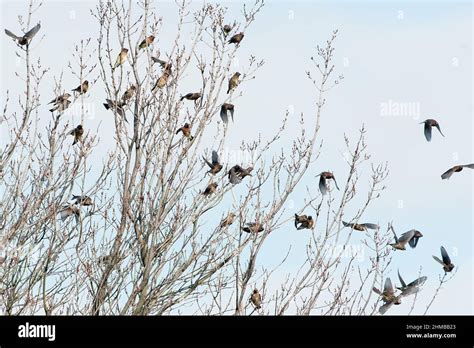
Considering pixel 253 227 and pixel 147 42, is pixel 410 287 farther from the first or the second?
pixel 147 42

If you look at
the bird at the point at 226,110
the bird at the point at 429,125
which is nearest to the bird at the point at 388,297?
the bird at the point at 429,125

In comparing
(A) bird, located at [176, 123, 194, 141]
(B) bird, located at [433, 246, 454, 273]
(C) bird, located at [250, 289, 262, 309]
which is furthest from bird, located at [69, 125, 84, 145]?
(B) bird, located at [433, 246, 454, 273]

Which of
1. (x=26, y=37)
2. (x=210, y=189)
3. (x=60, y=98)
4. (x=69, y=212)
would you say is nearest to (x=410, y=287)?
(x=210, y=189)

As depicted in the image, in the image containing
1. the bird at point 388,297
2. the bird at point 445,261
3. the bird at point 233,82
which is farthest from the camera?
the bird at point 233,82

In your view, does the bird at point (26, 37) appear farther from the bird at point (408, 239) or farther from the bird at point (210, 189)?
the bird at point (408, 239)

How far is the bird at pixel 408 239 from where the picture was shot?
23.8ft

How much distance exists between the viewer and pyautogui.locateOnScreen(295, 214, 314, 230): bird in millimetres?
7527

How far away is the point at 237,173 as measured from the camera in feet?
25.0

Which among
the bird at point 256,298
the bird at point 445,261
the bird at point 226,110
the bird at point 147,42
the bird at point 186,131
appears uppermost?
the bird at point 147,42

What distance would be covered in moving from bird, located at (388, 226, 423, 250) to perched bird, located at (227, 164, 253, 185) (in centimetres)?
160

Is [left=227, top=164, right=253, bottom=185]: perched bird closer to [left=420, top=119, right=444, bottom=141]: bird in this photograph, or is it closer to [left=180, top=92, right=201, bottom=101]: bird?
[left=180, top=92, right=201, bottom=101]: bird

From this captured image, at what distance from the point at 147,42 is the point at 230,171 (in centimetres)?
163
